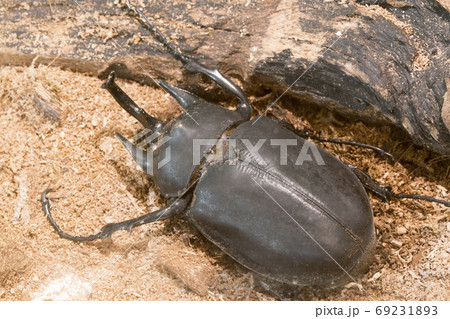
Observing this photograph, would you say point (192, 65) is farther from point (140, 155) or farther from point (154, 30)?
point (140, 155)

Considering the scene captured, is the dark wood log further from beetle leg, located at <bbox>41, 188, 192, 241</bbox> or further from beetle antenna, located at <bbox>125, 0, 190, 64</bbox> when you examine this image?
beetle leg, located at <bbox>41, 188, 192, 241</bbox>

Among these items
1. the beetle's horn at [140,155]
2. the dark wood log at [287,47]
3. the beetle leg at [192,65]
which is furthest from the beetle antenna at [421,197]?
the beetle's horn at [140,155]


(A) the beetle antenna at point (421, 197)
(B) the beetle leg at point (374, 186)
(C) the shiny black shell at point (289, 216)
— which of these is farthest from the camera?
(B) the beetle leg at point (374, 186)

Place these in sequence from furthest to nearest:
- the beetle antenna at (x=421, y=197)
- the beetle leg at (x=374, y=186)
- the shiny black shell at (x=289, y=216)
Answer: the beetle leg at (x=374, y=186), the beetle antenna at (x=421, y=197), the shiny black shell at (x=289, y=216)

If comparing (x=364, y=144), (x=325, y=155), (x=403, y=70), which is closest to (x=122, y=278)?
(x=325, y=155)

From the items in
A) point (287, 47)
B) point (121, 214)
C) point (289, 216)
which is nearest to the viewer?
point (289, 216)

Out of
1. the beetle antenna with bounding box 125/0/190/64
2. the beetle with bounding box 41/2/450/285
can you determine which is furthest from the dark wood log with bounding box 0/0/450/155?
the beetle with bounding box 41/2/450/285

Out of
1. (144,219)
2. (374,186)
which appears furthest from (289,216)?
(144,219)

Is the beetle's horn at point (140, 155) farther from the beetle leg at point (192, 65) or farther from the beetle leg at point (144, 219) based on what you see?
the beetle leg at point (192, 65)
